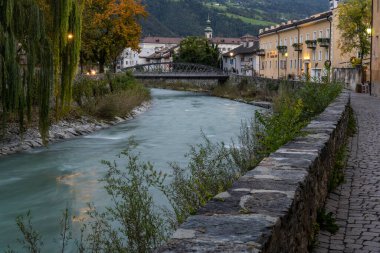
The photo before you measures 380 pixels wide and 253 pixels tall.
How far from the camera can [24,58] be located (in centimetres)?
1256

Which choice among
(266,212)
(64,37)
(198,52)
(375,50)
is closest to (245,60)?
(198,52)

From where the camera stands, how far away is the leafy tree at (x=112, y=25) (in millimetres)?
38269

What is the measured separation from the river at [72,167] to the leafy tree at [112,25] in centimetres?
1190

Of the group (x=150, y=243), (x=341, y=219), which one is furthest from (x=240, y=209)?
(x=341, y=219)

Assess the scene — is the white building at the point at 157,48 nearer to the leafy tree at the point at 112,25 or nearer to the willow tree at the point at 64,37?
the leafy tree at the point at 112,25

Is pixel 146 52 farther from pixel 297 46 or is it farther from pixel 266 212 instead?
pixel 266 212

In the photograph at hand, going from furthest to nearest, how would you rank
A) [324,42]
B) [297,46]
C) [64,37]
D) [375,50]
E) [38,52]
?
[297,46], [324,42], [375,50], [64,37], [38,52]

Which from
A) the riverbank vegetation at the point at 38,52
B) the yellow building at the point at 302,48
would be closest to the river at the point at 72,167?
the riverbank vegetation at the point at 38,52

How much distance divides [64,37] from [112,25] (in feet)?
89.5

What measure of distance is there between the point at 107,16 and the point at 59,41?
2691cm

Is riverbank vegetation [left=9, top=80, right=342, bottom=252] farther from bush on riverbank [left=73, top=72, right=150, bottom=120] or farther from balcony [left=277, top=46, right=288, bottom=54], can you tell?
balcony [left=277, top=46, right=288, bottom=54]

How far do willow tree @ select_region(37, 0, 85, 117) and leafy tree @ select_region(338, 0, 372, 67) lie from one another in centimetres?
3150

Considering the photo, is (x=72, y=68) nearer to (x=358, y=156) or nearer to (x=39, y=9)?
(x=39, y=9)

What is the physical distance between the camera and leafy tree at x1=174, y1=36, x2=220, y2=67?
287 feet
